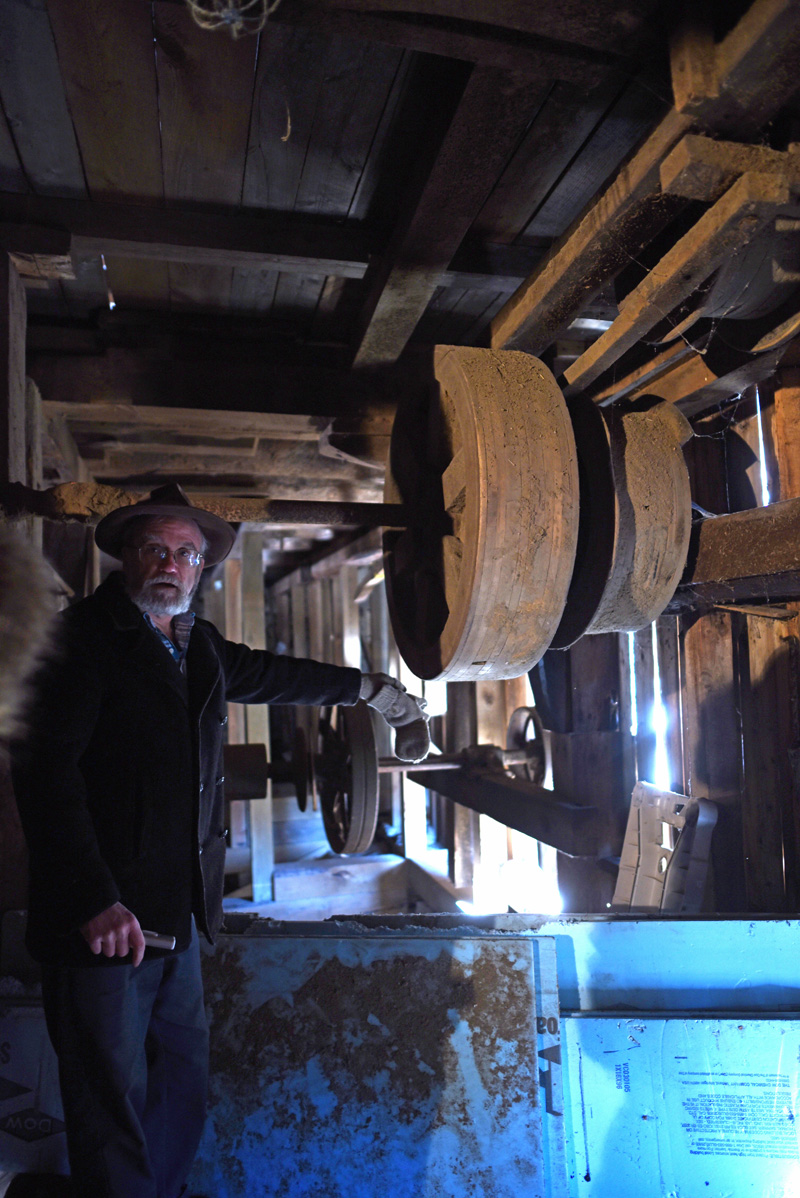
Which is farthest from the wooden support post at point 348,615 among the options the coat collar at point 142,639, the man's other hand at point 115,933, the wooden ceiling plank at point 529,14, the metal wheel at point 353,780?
the wooden ceiling plank at point 529,14

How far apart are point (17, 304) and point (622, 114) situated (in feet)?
6.00

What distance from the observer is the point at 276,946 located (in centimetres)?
228

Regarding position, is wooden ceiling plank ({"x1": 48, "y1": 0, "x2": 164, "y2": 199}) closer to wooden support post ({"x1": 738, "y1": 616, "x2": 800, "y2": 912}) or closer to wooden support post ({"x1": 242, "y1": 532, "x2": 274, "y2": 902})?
wooden support post ({"x1": 738, "y1": 616, "x2": 800, "y2": 912})

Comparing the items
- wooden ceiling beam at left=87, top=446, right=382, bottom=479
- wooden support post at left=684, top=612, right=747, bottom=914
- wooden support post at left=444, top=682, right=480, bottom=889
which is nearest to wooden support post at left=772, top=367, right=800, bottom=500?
wooden support post at left=684, top=612, right=747, bottom=914

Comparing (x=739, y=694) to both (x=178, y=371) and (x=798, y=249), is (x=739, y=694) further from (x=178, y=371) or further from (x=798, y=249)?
(x=178, y=371)

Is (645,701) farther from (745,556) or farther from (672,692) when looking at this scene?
(745,556)

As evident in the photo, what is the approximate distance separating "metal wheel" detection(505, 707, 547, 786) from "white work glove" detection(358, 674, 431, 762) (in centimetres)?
145

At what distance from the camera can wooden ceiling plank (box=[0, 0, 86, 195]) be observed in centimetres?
164

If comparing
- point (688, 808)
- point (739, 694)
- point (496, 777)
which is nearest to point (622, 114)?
point (739, 694)

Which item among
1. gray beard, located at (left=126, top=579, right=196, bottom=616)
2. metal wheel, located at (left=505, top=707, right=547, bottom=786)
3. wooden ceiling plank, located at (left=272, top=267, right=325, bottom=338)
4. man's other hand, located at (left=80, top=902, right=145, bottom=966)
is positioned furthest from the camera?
metal wheel, located at (left=505, top=707, right=547, bottom=786)

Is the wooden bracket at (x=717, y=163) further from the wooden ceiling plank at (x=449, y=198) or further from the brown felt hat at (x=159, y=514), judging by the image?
the brown felt hat at (x=159, y=514)

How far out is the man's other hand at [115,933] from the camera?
1579mm

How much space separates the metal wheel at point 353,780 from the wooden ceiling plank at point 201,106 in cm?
249

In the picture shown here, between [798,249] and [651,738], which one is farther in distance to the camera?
[651,738]
